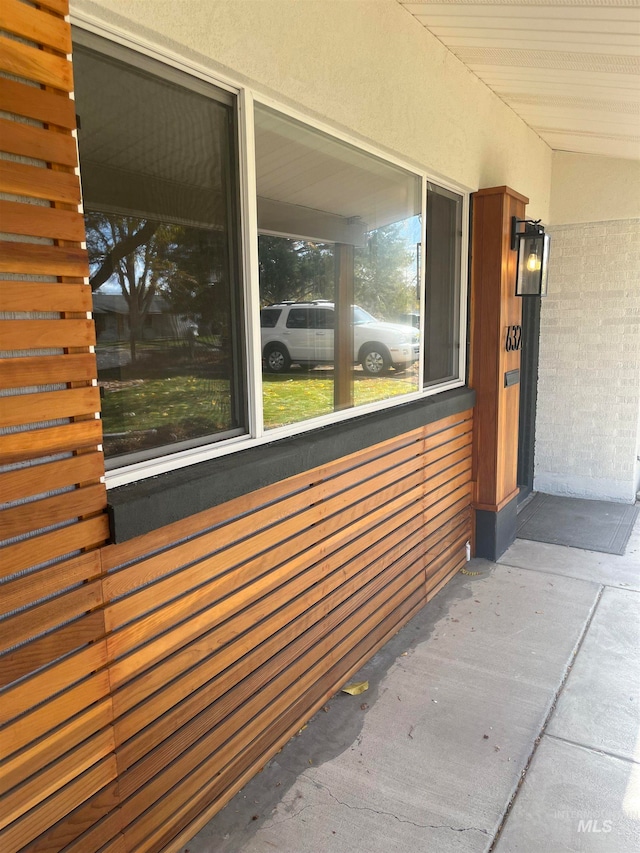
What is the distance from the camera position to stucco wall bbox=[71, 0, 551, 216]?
1.93 m

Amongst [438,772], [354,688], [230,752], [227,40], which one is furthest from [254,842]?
[227,40]

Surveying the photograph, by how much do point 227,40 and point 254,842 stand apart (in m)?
2.64

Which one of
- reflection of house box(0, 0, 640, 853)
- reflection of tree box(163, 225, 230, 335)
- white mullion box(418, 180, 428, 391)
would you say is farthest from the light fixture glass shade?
reflection of tree box(163, 225, 230, 335)

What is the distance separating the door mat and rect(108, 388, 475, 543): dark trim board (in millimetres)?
2287

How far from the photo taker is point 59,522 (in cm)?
163

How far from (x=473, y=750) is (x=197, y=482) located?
162 centimetres

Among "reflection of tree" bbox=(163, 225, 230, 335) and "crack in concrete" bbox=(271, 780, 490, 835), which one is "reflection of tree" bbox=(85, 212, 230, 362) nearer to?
"reflection of tree" bbox=(163, 225, 230, 335)

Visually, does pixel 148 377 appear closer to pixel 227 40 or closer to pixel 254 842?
pixel 227 40

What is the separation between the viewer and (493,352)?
438 centimetres

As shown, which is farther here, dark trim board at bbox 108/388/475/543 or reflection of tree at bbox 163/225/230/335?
reflection of tree at bbox 163/225/230/335

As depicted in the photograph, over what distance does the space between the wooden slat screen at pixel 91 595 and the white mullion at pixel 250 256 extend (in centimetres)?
36

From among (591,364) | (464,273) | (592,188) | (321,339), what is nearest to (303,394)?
(321,339)

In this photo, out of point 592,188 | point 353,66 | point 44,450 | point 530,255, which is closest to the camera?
point 44,450

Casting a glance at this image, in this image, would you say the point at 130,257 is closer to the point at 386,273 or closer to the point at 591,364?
the point at 386,273
